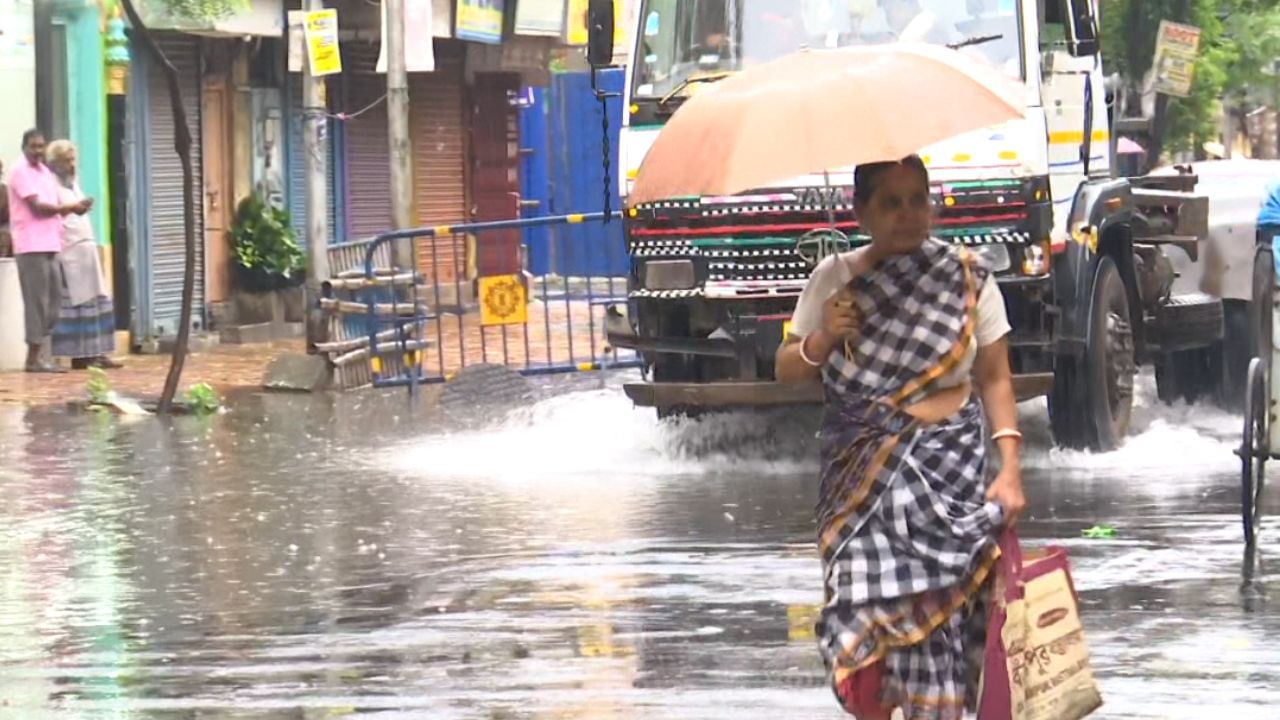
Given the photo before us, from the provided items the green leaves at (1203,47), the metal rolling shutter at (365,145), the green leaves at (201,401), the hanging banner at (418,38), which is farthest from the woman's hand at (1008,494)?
the green leaves at (1203,47)

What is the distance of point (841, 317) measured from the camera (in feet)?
17.5

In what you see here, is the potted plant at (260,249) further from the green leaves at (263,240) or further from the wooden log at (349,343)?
the wooden log at (349,343)

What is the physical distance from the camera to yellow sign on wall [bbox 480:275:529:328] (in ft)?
58.4

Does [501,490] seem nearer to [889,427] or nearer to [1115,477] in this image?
[1115,477]

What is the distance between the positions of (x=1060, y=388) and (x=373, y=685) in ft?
20.6

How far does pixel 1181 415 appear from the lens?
1483cm

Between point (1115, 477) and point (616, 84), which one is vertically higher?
point (616, 84)

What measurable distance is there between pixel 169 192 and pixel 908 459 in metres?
18.5

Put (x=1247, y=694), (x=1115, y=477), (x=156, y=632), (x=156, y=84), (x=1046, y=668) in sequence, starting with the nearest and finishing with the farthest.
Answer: (x=1046, y=668), (x=1247, y=694), (x=156, y=632), (x=1115, y=477), (x=156, y=84)

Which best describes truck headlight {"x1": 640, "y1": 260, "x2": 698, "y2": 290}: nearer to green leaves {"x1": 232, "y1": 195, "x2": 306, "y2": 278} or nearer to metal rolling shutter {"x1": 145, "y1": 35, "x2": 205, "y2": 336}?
metal rolling shutter {"x1": 145, "y1": 35, "x2": 205, "y2": 336}

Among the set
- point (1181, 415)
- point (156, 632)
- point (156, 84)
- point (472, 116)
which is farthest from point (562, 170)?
point (156, 632)

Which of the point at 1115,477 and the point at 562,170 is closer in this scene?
A: the point at 1115,477

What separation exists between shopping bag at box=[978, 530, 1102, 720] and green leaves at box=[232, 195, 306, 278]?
18.9 meters

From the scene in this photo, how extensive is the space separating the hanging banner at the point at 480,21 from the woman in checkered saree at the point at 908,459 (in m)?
22.4
